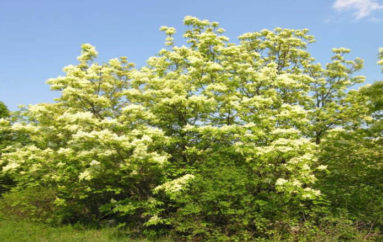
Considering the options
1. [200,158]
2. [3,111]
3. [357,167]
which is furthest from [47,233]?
[357,167]

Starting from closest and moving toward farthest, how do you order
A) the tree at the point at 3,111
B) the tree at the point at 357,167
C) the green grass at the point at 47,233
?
the green grass at the point at 47,233, the tree at the point at 357,167, the tree at the point at 3,111

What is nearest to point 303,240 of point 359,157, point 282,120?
point 282,120

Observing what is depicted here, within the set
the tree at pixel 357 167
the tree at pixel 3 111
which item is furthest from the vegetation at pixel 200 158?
the tree at pixel 3 111

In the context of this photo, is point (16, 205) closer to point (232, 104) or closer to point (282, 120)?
point (232, 104)

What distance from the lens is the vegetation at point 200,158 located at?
11922 mm

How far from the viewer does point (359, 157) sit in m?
15.9

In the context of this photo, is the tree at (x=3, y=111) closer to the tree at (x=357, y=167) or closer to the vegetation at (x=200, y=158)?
the vegetation at (x=200, y=158)

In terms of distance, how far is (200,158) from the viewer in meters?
14.7

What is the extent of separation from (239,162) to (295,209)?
10.8 ft

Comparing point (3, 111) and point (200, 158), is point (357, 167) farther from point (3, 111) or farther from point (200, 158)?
point (3, 111)

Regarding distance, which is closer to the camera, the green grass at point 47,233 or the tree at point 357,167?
the green grass at point 47,233

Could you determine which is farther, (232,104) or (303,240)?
(232,104)

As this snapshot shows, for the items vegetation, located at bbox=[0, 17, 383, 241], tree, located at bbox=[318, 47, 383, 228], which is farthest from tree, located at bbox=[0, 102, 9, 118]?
tree, located at bbox=[318, 47, 383, 228]

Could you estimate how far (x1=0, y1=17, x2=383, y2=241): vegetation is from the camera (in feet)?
39.1
